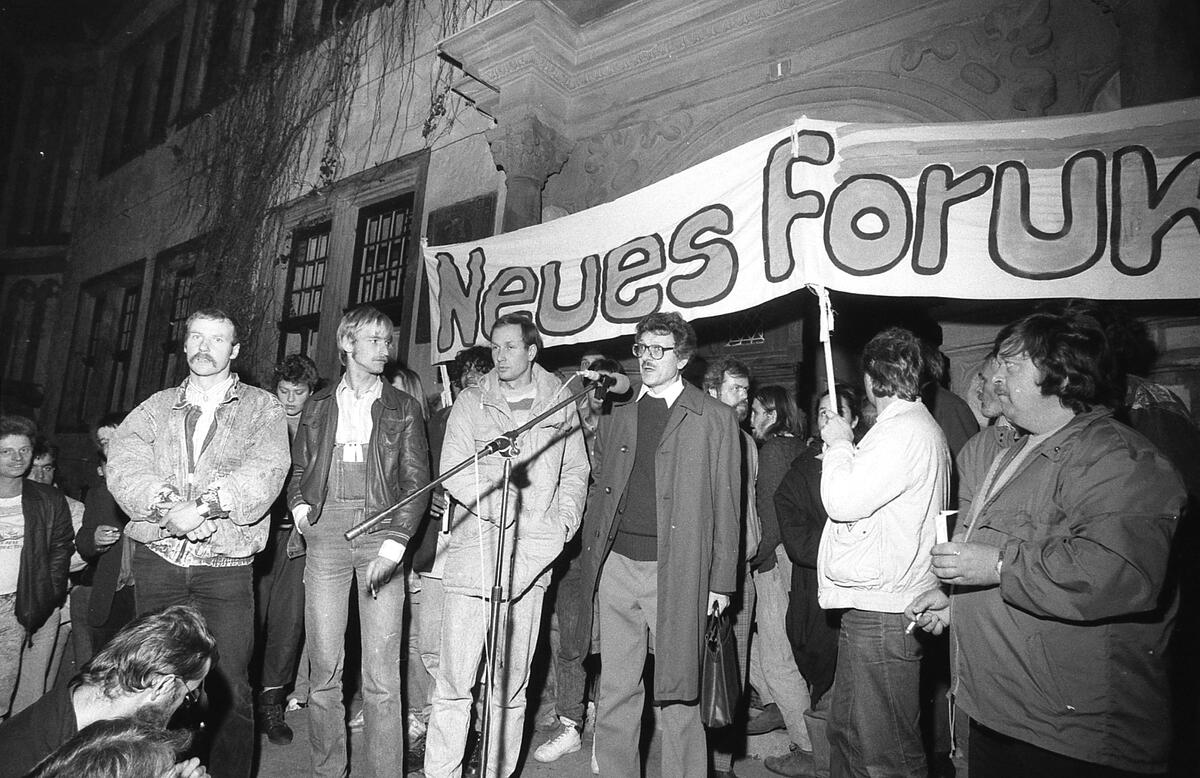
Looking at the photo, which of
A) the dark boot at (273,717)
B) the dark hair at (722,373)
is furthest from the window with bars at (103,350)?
the dark hair at (722,373)

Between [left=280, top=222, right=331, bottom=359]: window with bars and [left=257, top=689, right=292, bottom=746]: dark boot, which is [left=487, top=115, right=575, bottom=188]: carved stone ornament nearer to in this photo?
[left=280, top=222, right=331, bottom=359]: window with bars

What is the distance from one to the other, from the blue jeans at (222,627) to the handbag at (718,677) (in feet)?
6.51

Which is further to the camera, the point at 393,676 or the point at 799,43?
the point at 799,43

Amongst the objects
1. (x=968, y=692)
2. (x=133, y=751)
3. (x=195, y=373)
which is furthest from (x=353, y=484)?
(x=968, y=692)

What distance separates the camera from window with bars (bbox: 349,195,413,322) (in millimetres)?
8672

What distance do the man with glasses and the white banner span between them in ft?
3.23

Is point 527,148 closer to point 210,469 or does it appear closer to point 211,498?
point 210,469

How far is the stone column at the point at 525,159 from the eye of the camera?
260 inches

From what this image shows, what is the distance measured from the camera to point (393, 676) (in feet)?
10.8

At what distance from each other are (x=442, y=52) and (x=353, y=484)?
202 inches

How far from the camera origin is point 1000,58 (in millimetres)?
4609

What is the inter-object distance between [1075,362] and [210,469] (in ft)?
11.3

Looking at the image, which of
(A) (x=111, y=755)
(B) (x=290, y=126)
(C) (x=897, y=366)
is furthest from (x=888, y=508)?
(B) (x=290, y=126)

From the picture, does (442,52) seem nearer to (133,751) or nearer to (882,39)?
(882,39)
